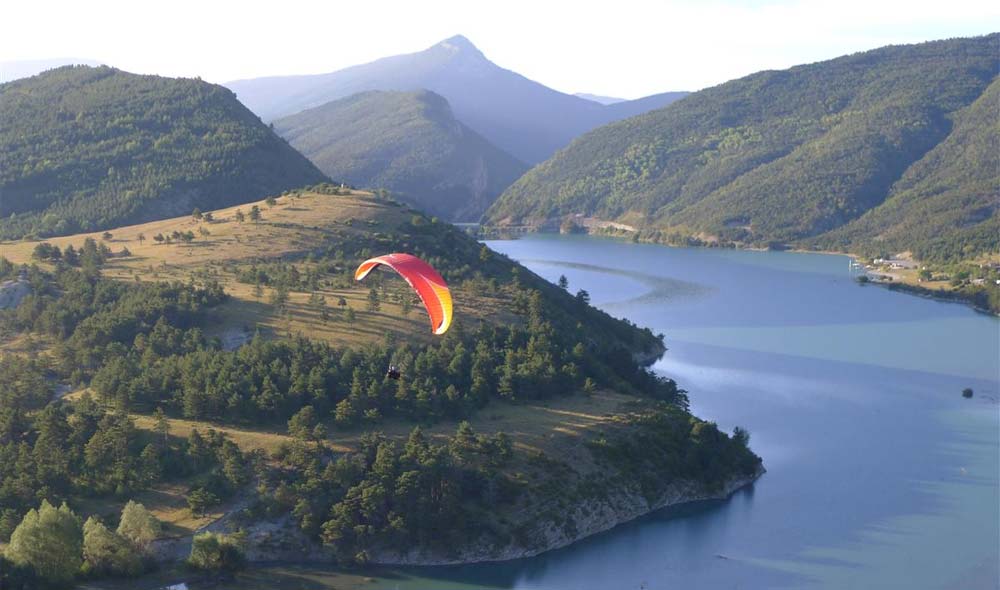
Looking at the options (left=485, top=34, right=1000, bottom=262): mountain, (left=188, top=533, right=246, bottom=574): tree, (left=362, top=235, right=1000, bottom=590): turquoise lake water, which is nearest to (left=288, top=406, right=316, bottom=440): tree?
(left=188, top=533, right=246, bottom=574): tree

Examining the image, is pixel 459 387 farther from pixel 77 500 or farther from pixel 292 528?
pixel 77 500

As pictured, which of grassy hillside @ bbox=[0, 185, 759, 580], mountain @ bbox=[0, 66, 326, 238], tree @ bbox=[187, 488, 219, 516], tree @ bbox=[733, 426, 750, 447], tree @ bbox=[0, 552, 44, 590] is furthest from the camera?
mountain @ bbox=[0, 66, 326, 238]

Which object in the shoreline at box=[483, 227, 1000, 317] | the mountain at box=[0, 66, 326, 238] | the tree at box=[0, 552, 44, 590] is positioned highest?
the mountain at box=[0, 66, 326, 238]

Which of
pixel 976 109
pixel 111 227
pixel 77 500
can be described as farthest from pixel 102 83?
pixel 976 109

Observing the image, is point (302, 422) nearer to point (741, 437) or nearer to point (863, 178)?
point (741, 437)

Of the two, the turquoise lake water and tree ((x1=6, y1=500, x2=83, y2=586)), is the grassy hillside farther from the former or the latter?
tree ((x1=6, y1=500, x2=83, y2=586))

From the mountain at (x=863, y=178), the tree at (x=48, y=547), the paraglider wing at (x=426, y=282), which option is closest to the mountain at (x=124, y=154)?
the tree at (x=48, y=547)
